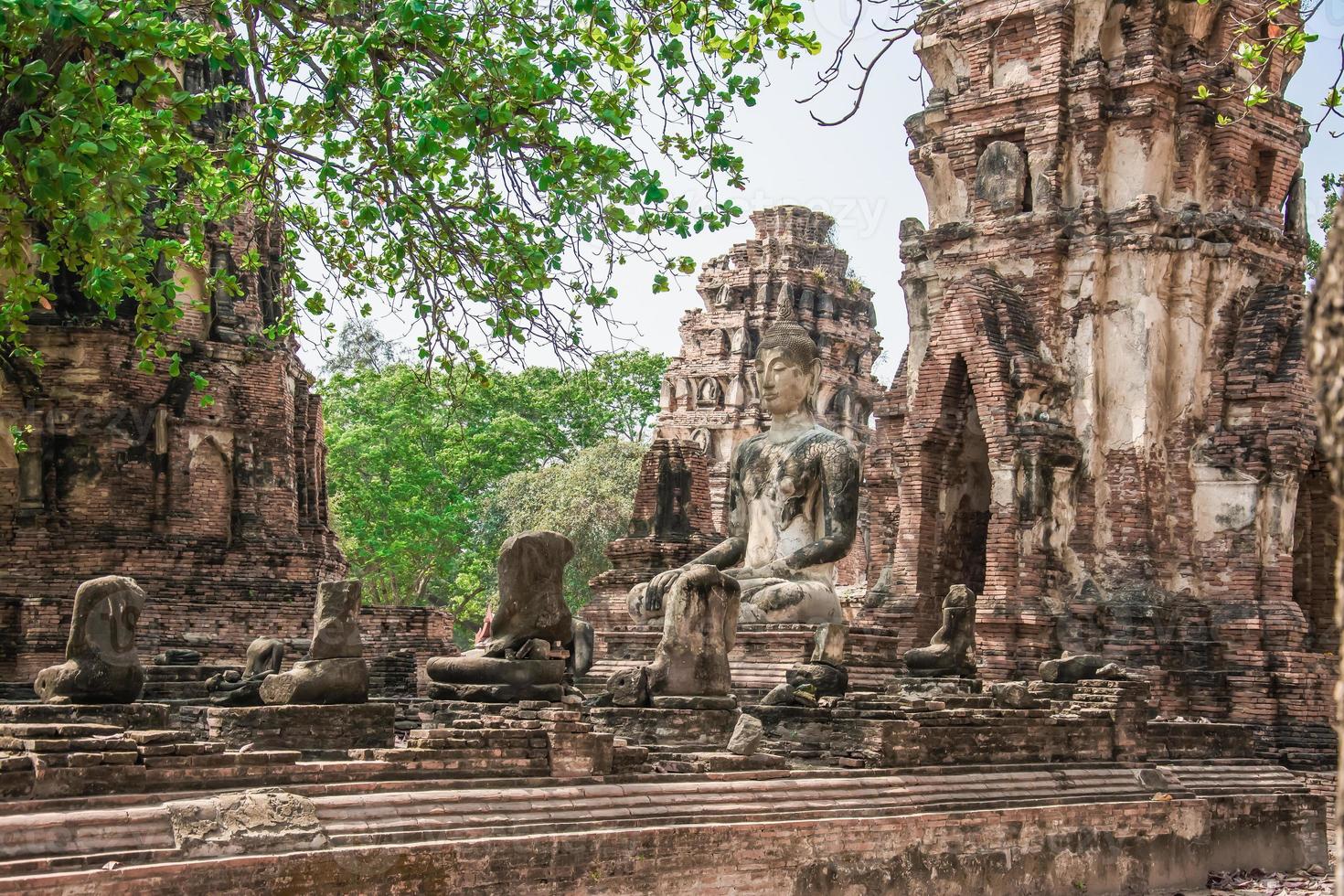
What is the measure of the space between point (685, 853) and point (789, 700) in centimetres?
308


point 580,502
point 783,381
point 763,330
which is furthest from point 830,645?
point 763,330

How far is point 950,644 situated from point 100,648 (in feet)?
21.7

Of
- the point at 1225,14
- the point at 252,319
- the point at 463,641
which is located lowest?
the point at 463,641

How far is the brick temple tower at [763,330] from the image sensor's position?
148 feet

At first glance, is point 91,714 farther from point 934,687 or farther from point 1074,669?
point 1074,669

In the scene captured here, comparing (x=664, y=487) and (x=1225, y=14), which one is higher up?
(x=1225, y=14)

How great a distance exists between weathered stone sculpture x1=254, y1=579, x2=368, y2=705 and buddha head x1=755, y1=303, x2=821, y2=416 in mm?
6858

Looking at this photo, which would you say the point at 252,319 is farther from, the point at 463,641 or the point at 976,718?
the point at 463,641

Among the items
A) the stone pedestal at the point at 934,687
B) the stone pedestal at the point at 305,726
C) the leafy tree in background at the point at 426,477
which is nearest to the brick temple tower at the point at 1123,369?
the stone pedestal at the point at 934,687

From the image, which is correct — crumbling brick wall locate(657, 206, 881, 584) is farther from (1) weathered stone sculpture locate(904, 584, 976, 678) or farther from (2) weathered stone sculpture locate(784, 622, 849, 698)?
(2) weathered stone sculpture locate(784, 622, 849, 698)

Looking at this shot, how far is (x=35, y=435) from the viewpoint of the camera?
20250 mm

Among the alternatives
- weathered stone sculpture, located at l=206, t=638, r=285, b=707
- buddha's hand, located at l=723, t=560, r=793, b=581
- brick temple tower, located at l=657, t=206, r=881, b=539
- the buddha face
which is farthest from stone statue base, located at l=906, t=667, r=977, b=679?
brick temple tower, located at l=657, t=206, r=881, b=539

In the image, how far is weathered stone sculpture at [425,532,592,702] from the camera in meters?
10.6

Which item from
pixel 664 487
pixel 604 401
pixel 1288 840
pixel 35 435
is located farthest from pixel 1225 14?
pixel 604 401
